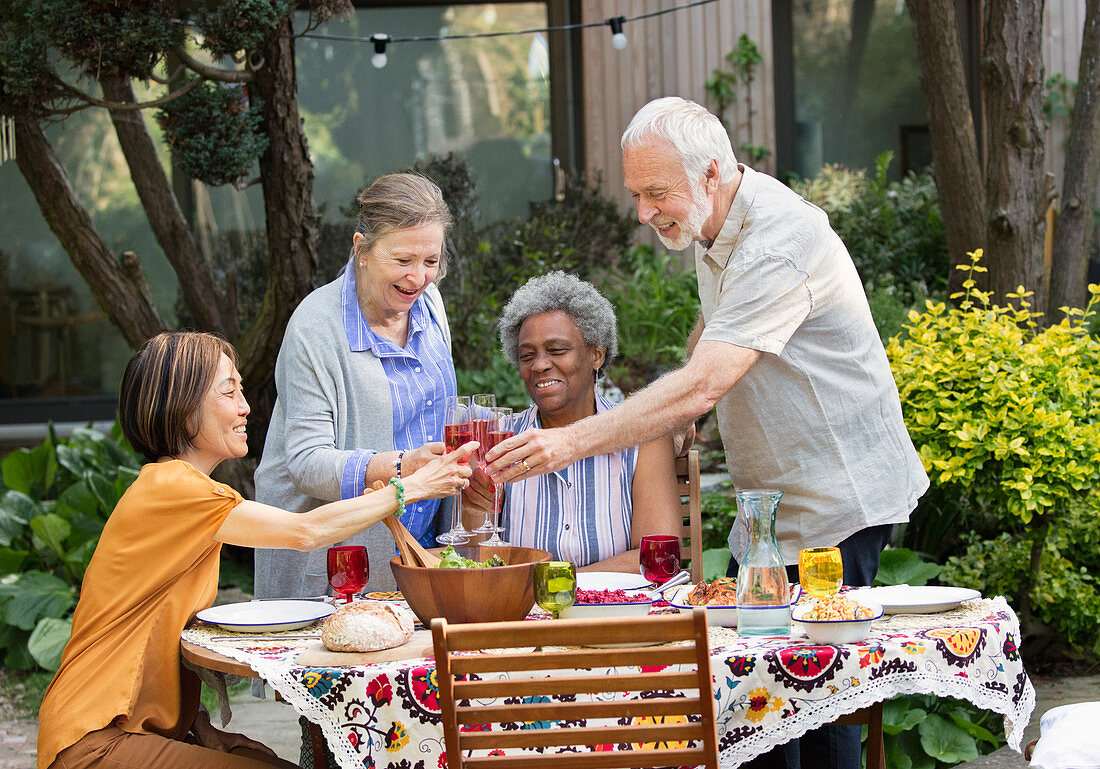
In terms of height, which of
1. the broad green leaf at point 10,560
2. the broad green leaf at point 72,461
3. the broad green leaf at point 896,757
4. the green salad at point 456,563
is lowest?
the broad green leaf at point 896,757

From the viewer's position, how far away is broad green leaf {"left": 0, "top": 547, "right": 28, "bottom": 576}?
5266 mm

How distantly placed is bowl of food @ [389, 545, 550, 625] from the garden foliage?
321 cm

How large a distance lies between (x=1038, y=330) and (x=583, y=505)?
9.10ft

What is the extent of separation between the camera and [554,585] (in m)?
2.20

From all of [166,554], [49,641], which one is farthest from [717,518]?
[49,641]

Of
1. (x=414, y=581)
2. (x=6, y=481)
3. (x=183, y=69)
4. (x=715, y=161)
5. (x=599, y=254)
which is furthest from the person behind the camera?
(x=599, y=254)

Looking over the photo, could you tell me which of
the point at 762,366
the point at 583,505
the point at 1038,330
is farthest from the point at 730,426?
the point at 1038,330

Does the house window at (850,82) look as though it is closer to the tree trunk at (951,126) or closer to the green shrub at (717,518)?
the tree trunk at (951,126)

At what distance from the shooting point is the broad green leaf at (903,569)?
4012 mm

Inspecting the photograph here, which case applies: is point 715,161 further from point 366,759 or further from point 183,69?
point 183,69

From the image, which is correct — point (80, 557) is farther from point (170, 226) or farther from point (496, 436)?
point (496, 436)

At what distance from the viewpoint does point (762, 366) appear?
2.70 metres

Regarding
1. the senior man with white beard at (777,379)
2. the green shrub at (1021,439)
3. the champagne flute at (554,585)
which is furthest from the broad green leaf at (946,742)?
the champagne flute at (554,585)

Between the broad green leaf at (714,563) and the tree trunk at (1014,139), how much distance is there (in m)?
1.73
